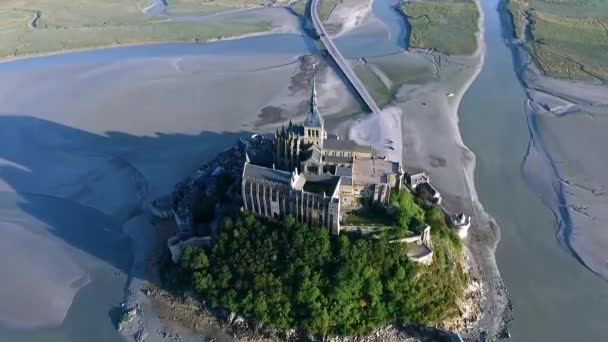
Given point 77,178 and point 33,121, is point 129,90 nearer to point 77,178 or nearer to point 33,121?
point 33,121

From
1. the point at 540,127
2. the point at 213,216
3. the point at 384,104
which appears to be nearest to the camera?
the point at 213,216

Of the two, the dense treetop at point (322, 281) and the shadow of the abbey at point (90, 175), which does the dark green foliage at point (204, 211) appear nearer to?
the dense treetop at point (322, 281)

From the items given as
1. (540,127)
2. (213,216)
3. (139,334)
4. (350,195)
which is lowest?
(540,127)

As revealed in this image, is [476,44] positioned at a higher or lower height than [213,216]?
lower

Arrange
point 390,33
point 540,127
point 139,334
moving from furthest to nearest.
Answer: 1. point 390,33
2. point 540,127
3. point 139,334

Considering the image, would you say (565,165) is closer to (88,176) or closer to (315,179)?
(315,179)

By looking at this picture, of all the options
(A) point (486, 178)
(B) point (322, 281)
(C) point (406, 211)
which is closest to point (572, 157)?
(A) point (486, 178)

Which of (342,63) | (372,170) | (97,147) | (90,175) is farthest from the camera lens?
(342,63)

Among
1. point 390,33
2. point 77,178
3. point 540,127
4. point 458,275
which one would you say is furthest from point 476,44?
point 77,178

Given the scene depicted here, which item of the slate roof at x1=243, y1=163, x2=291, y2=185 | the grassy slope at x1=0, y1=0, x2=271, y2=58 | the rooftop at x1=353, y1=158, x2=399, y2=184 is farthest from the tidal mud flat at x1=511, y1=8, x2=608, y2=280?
the grassy slope at x1=0, y1=0, x2=271, y2=58
